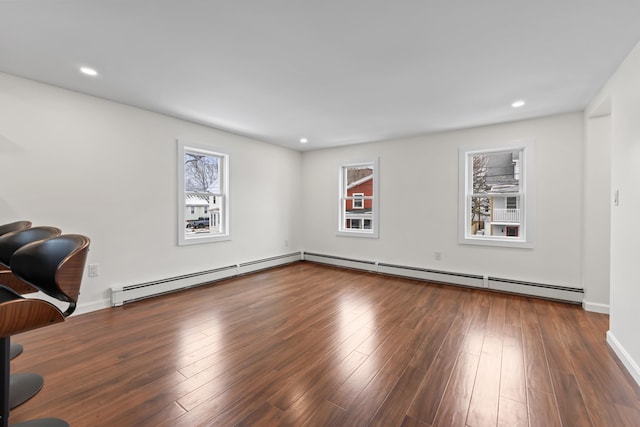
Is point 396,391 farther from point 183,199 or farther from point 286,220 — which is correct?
point 286,220

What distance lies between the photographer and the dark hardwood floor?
1629 millimetres

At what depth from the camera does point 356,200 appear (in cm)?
571

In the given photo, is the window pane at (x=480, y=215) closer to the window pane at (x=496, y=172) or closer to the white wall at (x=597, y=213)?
the window pane at (x=496, y=172)

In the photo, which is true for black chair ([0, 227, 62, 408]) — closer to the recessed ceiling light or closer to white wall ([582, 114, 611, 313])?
the recessed ceiling light

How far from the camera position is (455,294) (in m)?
3.92

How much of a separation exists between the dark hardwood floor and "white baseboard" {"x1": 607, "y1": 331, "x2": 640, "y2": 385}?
52 mm

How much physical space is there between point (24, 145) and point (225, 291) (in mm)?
2730

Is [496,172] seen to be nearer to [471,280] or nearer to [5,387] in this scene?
[471,280]

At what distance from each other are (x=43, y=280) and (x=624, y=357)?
12.7 ft

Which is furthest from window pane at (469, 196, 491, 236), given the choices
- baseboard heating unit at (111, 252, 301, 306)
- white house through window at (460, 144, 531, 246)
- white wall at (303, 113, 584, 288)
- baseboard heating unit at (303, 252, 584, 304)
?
baseboard heating unit at (111, 252, 301, 306)

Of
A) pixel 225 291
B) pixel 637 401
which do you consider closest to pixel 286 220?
pixel 225 291

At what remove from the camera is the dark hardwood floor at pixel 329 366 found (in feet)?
5.34

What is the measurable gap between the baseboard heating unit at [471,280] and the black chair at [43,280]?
175 inches

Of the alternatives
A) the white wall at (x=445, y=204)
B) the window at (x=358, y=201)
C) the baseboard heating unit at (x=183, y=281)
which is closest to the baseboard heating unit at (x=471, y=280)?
the white wall at (x=445, y=204)
